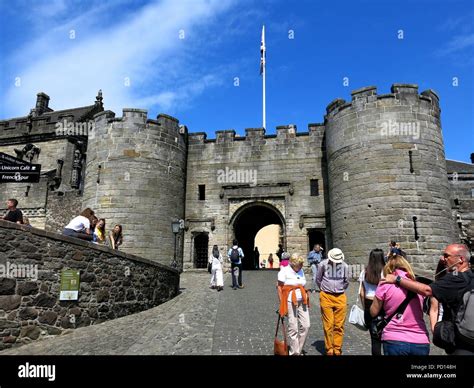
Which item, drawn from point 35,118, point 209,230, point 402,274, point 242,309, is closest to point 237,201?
point 209,230

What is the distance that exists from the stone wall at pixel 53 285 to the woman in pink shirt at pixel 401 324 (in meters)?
6.27

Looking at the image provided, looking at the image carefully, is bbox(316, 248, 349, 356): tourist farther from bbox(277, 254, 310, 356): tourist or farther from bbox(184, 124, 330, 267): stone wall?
bbox(184, 124, 330, 267): stone wall

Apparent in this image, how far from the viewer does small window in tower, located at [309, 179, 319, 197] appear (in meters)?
18.8

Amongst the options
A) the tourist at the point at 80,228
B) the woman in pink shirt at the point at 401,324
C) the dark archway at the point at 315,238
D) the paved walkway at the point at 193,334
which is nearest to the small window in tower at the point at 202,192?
the dark archway at the point at 315,238

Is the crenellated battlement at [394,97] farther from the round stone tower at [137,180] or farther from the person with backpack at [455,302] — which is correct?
the person with backpack at [455,302]

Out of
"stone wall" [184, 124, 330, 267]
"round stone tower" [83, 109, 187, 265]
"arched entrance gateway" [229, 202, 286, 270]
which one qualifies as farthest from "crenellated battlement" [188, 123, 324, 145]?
"arched entrance gateway" [229, 202, 286, 270]

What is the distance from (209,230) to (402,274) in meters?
16.3

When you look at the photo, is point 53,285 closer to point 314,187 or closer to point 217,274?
point 217,274

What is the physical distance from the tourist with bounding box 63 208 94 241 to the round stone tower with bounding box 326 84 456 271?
1046cm

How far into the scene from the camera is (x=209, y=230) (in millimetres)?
19438

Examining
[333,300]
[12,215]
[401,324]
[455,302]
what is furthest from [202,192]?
[455,302]

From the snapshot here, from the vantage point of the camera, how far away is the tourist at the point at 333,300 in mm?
5312

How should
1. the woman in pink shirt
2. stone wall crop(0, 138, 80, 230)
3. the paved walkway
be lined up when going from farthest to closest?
stone wall crop(0, 138, 80, 230) → the paved walkway → the woman in pink shirt
